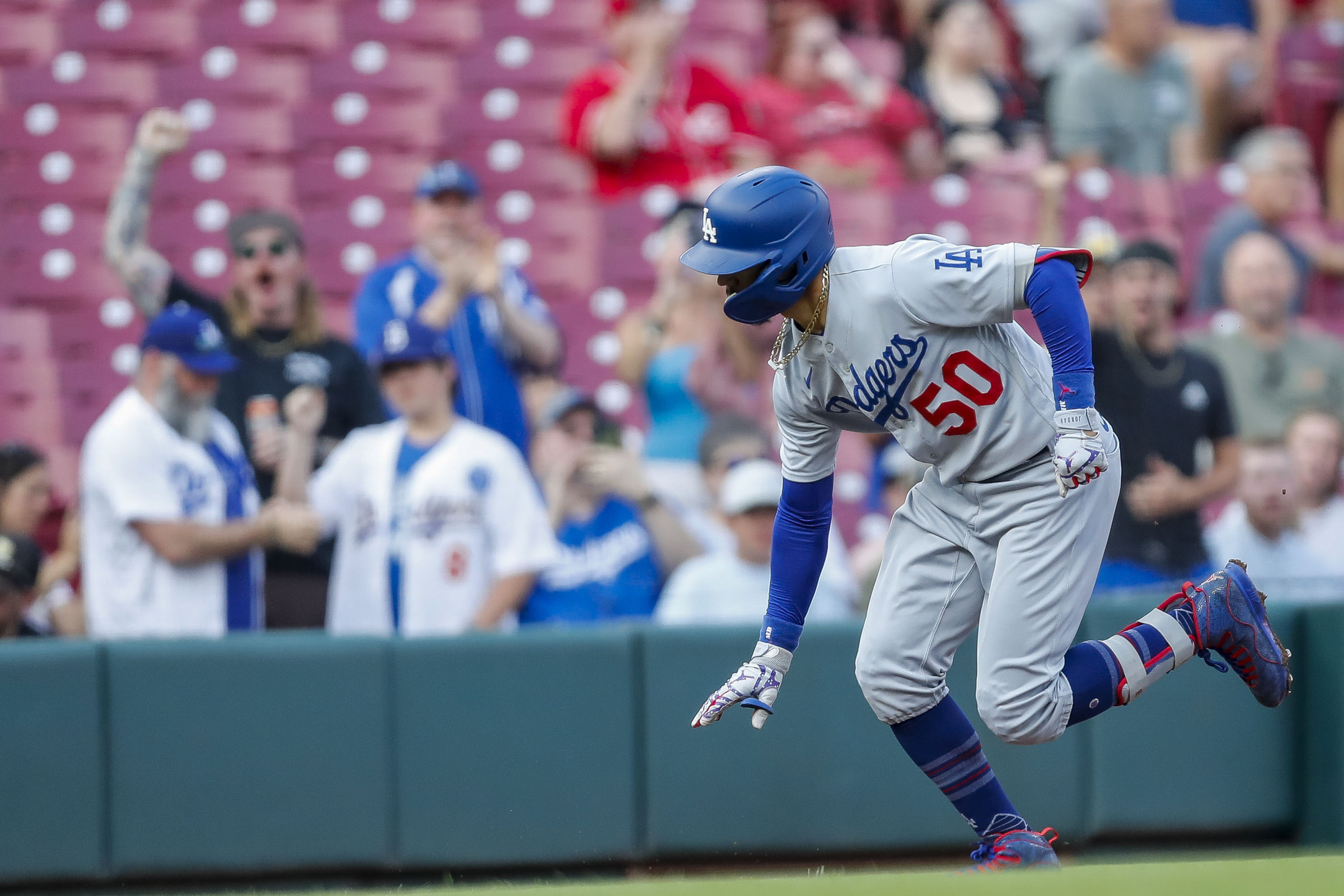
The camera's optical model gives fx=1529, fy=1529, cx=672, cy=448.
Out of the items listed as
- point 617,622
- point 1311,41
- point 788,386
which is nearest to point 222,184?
point 617,622

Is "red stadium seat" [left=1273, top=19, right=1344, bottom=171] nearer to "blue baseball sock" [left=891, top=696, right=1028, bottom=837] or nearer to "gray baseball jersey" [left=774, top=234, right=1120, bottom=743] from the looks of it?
"gray baseball jersey" [left=774, top=234, right=1120, bottom=743]

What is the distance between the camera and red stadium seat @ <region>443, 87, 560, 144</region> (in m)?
7.31

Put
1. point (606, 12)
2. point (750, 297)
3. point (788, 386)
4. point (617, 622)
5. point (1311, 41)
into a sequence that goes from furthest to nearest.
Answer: point (1311, 41) → point (606, 12) → point (617, 622) → point (788, 386) → point (750, 297)

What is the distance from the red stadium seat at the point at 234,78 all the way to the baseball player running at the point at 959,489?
468 centimetres

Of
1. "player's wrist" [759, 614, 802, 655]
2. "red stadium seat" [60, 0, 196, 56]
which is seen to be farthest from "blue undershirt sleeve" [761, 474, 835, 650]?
"red stadium seat" [60, 0, 196, 56]

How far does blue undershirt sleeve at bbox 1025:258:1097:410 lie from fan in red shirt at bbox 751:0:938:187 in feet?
13.3

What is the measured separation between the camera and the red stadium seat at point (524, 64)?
746 centimetres

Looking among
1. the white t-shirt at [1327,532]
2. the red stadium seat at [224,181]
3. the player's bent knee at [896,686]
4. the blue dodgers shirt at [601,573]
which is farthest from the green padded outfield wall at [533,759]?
the red stadium seat at [224,181]

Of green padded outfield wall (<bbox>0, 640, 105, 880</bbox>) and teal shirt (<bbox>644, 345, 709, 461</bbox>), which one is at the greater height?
teal shirt (<bbox>644, 345, 709, 461</bbox>)

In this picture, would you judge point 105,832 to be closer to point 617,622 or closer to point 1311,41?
point 617,622

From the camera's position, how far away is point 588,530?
18.1 ft

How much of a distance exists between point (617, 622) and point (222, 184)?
3.27 m

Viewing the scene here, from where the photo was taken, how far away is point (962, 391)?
3277 millimetres

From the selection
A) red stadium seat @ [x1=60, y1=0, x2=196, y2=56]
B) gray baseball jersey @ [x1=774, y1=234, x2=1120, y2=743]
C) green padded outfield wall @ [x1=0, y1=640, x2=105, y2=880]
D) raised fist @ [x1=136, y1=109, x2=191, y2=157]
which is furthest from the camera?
red stadium seat @ [x1=60, y1=0, x2=196, y2=56]
